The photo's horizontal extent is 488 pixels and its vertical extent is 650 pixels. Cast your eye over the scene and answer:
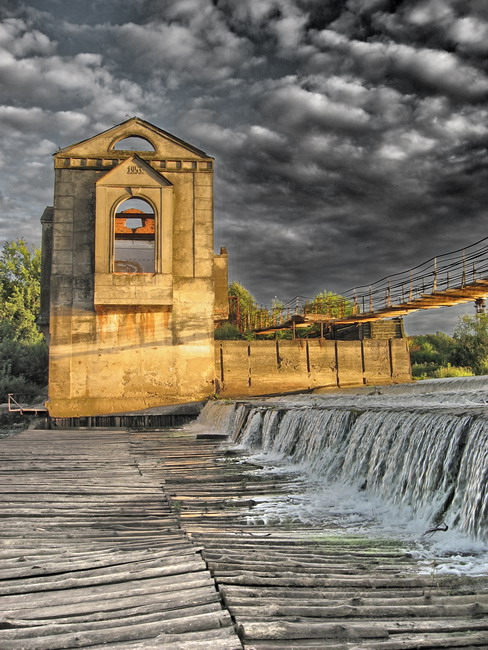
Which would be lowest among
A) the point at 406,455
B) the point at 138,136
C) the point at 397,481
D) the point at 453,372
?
the point at 397,481

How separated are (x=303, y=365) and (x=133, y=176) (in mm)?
12457

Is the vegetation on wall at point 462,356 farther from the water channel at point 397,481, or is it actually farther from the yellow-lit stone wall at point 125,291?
the water channel at point 397,481

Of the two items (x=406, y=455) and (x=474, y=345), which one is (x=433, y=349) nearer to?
(x=474, y=345)

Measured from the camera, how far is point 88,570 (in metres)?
4.06

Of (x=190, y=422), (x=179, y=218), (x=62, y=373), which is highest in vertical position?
(x=179, y=218)

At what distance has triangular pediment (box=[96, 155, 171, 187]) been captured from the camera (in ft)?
83.5

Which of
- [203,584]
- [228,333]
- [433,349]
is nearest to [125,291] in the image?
[228,333]

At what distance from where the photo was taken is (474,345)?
132ft

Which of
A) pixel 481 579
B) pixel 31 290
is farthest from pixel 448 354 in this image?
pixel 481 579

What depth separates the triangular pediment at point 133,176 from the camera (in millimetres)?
25438

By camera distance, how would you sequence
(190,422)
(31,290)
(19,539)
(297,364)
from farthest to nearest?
(31,290) < (297,364) < (190,422) < (19,539)

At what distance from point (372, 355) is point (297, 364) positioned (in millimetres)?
4442

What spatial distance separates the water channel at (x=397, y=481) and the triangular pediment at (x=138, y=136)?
62.6ft

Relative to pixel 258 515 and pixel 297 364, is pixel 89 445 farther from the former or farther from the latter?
pixel 297 364
